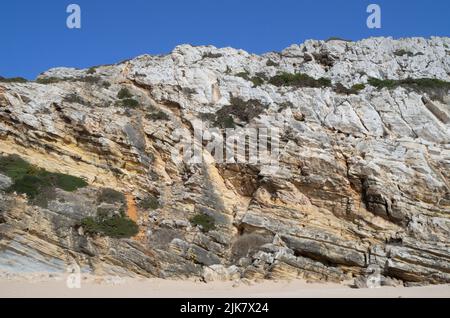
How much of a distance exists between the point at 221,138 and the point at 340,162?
19.9 ft

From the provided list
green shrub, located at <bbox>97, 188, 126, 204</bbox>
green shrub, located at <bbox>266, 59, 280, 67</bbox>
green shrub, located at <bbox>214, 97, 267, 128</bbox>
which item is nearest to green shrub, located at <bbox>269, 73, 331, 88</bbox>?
green shrub, located at <bbox>266, 59, 280, 67</bbox>

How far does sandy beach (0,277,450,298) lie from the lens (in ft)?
43.3

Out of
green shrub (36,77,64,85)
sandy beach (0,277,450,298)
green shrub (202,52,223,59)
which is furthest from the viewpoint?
green shrub (202,52,223,59)

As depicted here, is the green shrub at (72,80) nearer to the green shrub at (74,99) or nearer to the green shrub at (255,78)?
the green shrub at (74,99)

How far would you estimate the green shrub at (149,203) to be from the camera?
19547 mm

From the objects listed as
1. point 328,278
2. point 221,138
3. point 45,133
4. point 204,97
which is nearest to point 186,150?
point 221,138

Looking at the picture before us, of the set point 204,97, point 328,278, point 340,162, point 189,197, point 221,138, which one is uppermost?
point 204,97

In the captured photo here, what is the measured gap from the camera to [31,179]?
719 inches


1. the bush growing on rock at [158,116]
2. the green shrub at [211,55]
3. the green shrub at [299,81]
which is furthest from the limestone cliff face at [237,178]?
the green shrub at [211,55]

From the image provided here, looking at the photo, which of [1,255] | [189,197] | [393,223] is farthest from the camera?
[189,197]

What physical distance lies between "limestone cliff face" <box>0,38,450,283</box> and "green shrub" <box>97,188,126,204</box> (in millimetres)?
398

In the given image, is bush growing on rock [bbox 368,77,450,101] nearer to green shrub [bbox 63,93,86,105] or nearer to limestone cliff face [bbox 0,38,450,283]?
limestone cliff face [bbox 0,38,450,283]

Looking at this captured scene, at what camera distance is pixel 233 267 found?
17328mm
